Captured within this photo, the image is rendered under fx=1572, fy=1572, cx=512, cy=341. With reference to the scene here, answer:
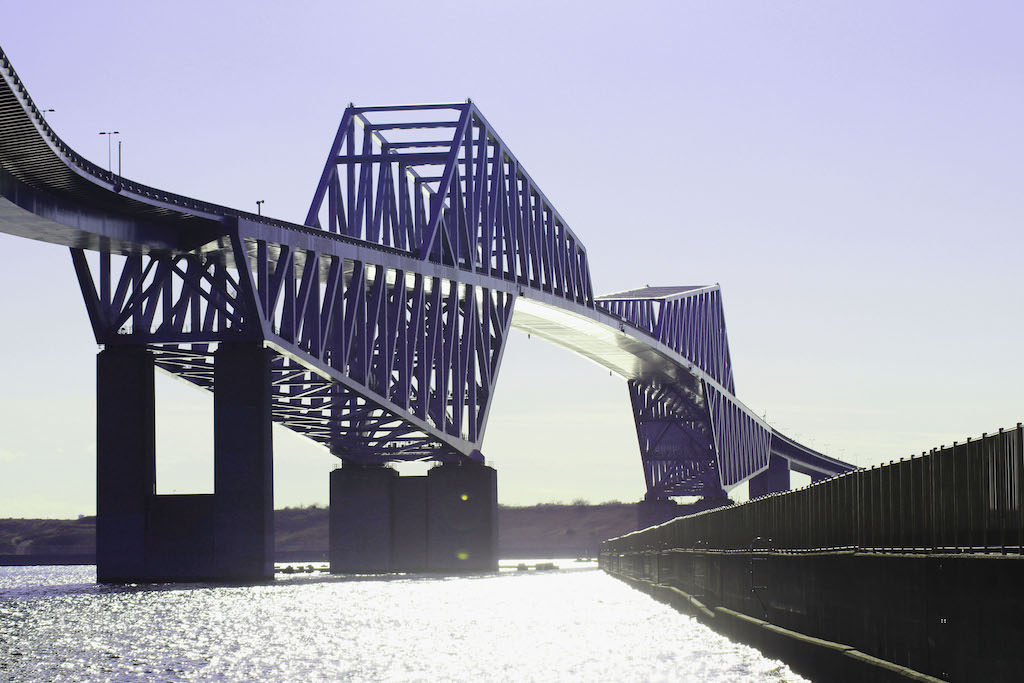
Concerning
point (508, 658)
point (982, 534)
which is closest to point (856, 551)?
point (982, 534)

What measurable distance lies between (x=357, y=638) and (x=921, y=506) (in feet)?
75.0

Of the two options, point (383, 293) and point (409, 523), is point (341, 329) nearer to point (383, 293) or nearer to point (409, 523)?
point (383, 293)

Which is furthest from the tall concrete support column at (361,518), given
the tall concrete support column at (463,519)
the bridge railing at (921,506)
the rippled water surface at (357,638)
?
the bridge railing at (921,506)

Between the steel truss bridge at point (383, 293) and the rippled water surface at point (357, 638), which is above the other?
the steel truss bridge at point (383, 293)

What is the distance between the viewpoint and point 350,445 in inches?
4119

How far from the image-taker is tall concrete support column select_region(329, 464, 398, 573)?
109 meters

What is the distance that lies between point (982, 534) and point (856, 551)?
576 cm

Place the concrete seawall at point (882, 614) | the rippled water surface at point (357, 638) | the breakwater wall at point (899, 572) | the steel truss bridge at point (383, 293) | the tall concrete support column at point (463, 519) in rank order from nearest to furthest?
1. the concrete seawall at point (882, 614)
2. the breakwater wall at point (899, 572)
3. the rippled water surface at point (357, 638)
4. the steel truss bridge at point (383, 293)
5. the tall concrete support column at point (463, 519)

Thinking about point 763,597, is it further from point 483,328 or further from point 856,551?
point 483,328

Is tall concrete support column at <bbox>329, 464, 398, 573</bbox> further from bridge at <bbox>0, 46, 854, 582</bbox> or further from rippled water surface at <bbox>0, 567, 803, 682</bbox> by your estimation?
rippled water surface at <bbox>0, 567, 803, 682</bbox>

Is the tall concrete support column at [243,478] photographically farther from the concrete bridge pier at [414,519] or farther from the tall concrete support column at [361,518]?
the tall concrete support column at [361,518]

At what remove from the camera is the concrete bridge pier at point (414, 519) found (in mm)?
105250

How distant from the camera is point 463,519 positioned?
347 ft

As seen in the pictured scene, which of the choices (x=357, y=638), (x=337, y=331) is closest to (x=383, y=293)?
(x=337, y=331)
